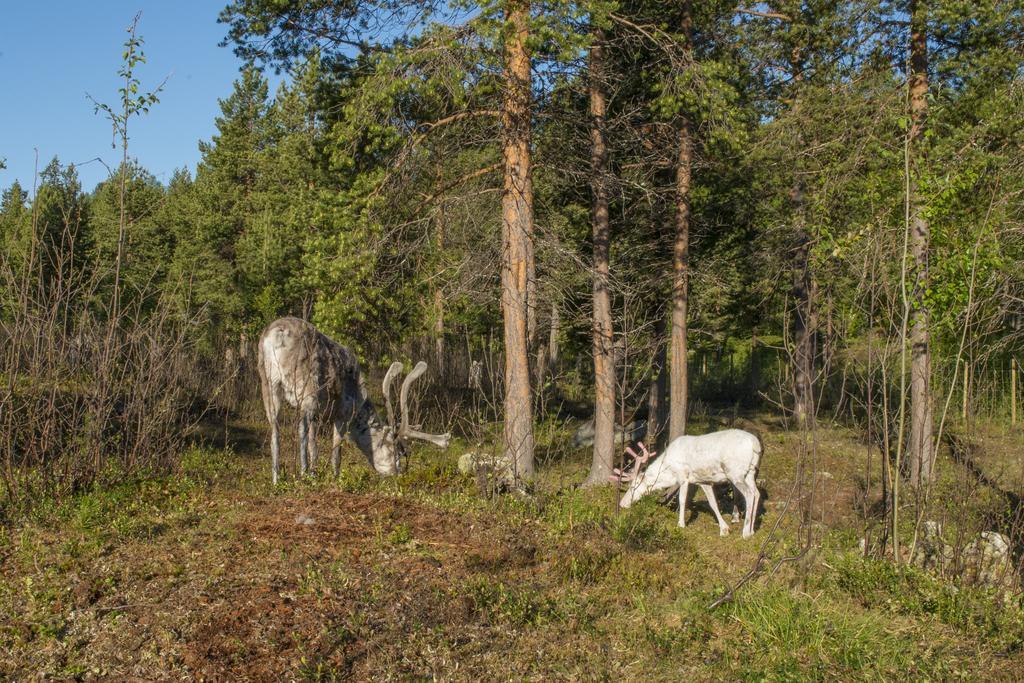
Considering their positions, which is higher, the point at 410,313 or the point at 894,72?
the point at 894,72

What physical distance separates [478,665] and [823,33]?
11.2 m

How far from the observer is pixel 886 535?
332 inches

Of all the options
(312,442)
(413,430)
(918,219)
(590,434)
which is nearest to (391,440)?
(413,430)

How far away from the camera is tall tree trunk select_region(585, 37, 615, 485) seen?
1346 cm

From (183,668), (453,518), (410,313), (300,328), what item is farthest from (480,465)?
(410,313)

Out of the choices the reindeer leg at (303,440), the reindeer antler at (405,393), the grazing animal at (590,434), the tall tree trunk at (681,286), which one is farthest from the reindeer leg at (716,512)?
the grazing animal at (590,434)

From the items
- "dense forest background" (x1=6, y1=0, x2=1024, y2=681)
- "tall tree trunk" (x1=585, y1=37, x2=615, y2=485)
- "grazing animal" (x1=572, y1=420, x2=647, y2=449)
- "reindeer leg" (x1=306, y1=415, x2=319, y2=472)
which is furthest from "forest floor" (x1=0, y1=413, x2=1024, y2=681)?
"grazing animal" (x1=572, y1=420, x2=647, y2=449)

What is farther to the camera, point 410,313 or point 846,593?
point 410,313

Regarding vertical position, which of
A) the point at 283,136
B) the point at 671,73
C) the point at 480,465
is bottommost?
the point at 480,465

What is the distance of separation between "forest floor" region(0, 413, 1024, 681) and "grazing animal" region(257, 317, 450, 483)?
4.08 feet

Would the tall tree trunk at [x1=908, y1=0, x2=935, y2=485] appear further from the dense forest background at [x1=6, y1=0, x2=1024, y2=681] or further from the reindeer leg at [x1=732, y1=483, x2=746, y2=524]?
the reindeer leg at [x1=732, y1=483, x2=746, y2=524]

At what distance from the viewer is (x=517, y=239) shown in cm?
1209

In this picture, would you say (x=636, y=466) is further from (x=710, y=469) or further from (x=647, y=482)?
(x=710, y=469)

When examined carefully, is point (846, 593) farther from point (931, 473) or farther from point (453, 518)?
point (453, 518)
